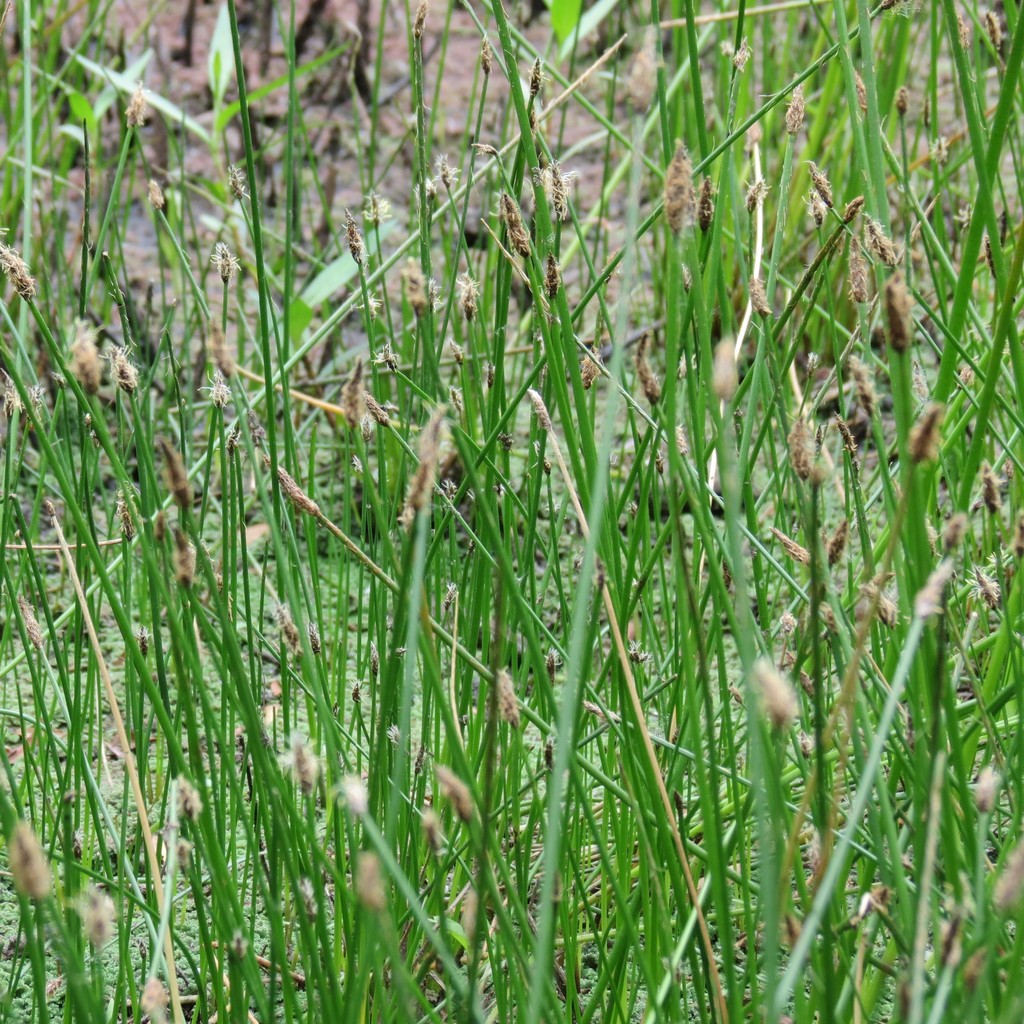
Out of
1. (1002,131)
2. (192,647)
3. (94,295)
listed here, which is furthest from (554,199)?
(94,295)

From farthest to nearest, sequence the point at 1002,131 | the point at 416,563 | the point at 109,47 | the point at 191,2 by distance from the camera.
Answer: the point at 191,2 < the point at 109,47 < the point at 1002,131 < the point at 416,563

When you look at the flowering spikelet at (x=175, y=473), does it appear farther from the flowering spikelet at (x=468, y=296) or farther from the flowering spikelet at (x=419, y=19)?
the flowering spikelet at (x=419, y=19)

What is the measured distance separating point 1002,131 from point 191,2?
3092 millimetres

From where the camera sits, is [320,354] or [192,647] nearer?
[192,647]

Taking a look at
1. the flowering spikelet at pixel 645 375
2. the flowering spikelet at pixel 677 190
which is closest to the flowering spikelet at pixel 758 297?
the flowering spikelet at pixel 645 375

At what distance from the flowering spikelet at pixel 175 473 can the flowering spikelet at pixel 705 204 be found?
1.36 feet

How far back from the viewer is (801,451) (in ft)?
2.02

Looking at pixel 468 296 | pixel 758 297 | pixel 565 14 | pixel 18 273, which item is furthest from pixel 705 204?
pixel 565 14

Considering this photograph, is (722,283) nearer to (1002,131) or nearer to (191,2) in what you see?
(1002,131)

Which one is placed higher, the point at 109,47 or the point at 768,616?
the point at 109,47

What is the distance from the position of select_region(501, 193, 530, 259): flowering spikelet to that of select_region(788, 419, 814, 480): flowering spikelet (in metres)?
0.26

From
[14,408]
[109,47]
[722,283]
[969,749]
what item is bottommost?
[969,749]

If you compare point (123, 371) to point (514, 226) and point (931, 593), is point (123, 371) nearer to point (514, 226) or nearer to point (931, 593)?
point (514, 226)

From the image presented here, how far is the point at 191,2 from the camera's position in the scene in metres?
3.35
